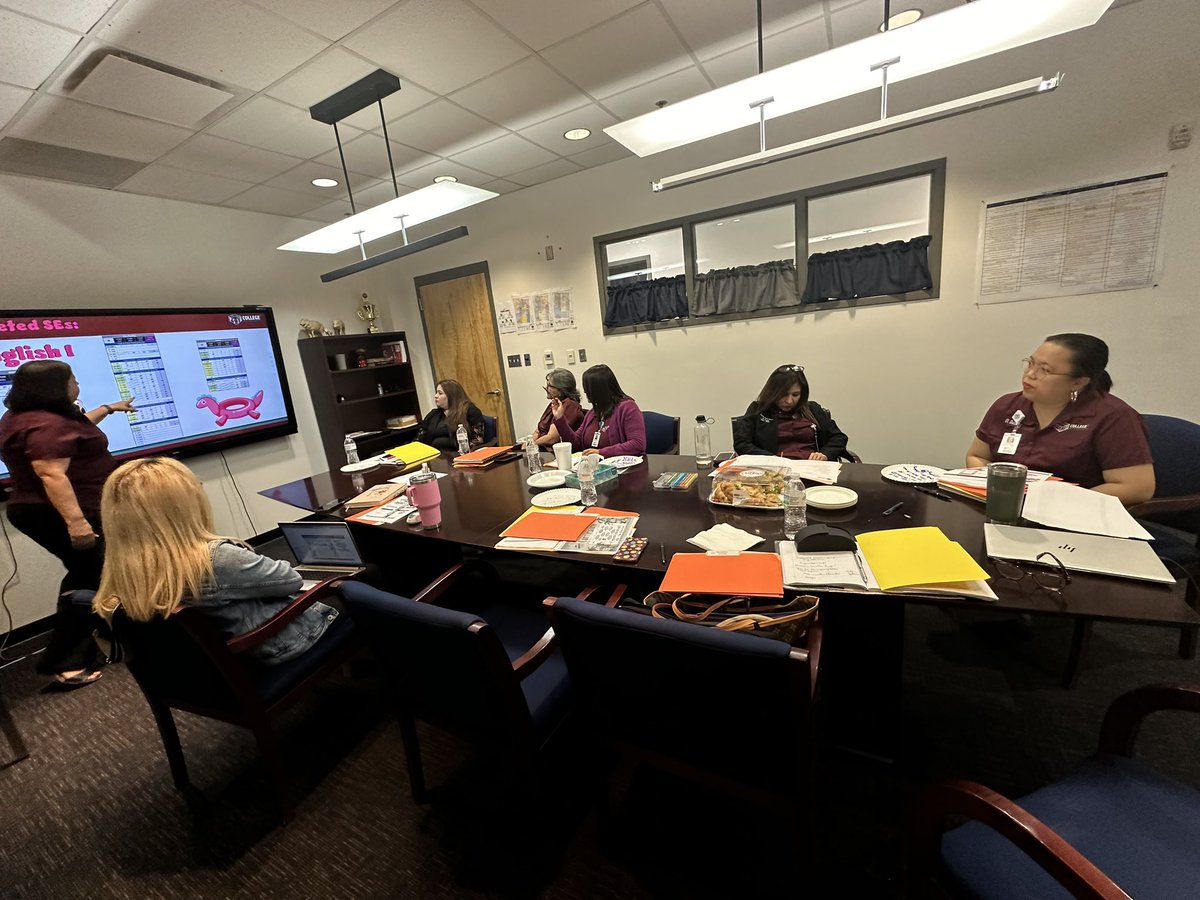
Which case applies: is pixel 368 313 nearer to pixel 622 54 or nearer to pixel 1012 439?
pixel 622 54

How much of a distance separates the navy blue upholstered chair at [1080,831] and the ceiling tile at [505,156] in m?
3.74

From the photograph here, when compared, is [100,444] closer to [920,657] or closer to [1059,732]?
[920,657]

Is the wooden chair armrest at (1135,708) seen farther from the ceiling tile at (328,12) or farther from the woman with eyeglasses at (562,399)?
the ceiling tile at (328,12)

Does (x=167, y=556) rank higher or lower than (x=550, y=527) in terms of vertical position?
higher

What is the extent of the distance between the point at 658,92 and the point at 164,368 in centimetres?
388

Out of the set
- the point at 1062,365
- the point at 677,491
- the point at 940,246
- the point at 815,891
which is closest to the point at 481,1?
the point at 677,491

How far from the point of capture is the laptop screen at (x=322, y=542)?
179 centimetres

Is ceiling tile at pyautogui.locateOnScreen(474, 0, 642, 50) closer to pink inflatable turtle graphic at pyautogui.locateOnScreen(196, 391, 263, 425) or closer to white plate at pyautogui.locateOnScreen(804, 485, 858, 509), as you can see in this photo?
white plate at pyautogui.locateOnScreen(804, 485, 858, 509)

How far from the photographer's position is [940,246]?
9.64 feet

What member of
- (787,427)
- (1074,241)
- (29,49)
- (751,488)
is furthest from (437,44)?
(1074,241)

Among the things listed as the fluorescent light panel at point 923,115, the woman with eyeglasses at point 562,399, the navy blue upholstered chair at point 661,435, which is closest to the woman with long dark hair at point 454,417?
the woman with eyeglasses at point 562,399

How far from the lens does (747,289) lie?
3.49m

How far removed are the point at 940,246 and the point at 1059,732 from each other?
2692 mm

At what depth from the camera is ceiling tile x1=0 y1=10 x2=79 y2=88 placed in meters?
1.71
